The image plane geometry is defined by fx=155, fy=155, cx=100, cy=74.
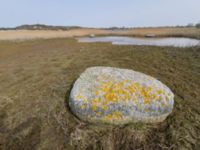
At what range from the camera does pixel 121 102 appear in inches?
102

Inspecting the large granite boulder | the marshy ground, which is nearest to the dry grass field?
the marshy ground

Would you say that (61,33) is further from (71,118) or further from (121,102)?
(121,102)

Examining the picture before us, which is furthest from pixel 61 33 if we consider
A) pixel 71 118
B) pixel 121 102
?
pixel 121 102

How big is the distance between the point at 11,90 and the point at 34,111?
3.93 feet

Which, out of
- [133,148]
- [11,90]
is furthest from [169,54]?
[11,90]

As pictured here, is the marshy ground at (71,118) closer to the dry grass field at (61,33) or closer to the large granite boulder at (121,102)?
the large granite boulder at (121,102)

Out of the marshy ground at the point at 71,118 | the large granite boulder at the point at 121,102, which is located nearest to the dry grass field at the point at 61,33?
the marshy ground at the point at 71,118

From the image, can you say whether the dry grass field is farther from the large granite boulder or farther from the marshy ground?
the large granite boulder

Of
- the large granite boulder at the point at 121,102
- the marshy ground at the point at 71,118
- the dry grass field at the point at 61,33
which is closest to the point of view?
the marshy ground at the point at 71,118

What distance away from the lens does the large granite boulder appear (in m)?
2.56

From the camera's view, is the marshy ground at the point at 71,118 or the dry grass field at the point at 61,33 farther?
the dry grass field at the point at 61,33

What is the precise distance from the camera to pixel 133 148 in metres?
2.33

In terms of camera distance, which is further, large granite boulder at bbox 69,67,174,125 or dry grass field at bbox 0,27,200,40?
dry grass field at bbox 0,27,200,40

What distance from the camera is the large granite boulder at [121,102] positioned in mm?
2564
